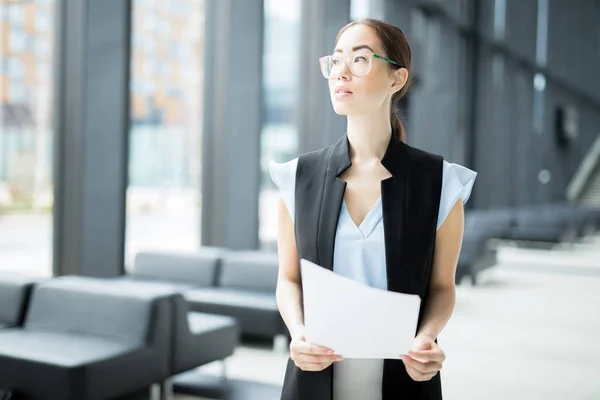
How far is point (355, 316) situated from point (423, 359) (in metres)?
0.16

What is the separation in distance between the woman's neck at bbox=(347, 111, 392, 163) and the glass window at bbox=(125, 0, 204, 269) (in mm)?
5029

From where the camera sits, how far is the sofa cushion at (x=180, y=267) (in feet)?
22.3

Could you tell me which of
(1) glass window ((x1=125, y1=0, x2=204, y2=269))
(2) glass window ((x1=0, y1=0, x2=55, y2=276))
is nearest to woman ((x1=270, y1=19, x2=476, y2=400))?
(2) glass window ((x1=0, y1=0, x2=55, y2=276))

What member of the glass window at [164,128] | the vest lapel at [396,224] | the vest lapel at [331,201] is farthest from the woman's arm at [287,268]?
the glass window at [164,128]

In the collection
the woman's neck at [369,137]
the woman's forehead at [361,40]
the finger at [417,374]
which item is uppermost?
the woman's forehead at [361,40]

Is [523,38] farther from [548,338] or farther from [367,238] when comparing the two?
[367,238]

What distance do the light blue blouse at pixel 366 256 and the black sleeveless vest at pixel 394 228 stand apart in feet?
0.07

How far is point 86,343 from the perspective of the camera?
13.4 ft

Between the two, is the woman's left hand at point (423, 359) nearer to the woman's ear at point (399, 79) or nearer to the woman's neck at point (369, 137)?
the woman's neck at point (369, 137)

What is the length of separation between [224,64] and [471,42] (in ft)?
36.0

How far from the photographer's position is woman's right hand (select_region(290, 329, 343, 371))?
142cm

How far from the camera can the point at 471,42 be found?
58.1 feet

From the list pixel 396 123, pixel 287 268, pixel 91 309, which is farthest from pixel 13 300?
pixel 396 123

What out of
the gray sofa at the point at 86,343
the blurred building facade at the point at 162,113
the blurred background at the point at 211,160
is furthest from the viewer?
the blurred building facade at the point at 162,113
